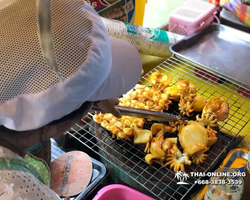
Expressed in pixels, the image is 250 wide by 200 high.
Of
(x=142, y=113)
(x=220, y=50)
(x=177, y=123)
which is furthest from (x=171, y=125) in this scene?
(x=220, y=50)

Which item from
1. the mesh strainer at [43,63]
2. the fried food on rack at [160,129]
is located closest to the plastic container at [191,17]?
the fried food on rack at [160,129]

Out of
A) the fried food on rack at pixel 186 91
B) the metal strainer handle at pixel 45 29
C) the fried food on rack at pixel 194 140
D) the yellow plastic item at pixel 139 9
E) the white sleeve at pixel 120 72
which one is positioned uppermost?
the metal strainer handle at pixel 45 29

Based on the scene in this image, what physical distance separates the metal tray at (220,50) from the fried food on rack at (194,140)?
29 centimetres

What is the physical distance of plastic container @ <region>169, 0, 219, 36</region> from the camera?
1161 mm

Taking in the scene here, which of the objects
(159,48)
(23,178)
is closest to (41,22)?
(23,178)

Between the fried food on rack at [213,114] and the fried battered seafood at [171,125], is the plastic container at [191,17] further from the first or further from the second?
the fried food on rack at [213,114]

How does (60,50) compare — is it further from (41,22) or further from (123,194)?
(123,194)

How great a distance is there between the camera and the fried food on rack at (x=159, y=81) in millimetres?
900

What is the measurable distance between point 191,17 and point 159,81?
43cm

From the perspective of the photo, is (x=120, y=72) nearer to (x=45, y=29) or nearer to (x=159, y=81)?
(x=45, y=29)

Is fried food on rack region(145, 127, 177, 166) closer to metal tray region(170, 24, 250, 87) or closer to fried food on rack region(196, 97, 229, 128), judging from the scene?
fried food on rack region(196, 97, 229, 128)

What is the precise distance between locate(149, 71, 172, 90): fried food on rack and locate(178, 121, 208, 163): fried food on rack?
194 millimetres

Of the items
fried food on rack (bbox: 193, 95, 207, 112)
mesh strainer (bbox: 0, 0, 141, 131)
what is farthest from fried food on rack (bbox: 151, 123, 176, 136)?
mesh strainer (bbox: 0, 0, 141, 131)

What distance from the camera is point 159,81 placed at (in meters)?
0.91
